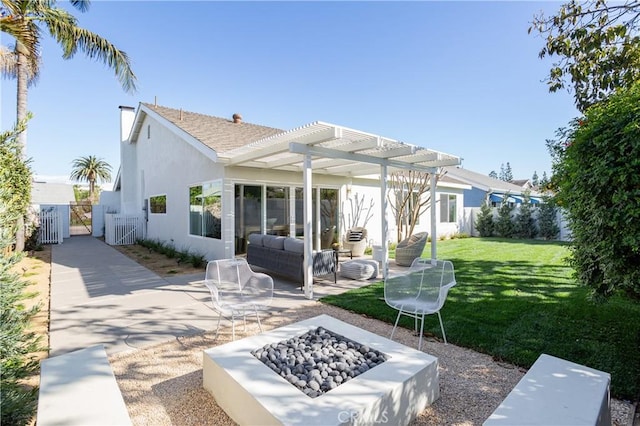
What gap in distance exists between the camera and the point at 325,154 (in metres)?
7.20

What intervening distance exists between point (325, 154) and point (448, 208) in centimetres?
1297

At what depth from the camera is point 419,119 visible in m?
14.4

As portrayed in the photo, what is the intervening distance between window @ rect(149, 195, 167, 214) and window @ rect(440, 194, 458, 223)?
14395 millimetres

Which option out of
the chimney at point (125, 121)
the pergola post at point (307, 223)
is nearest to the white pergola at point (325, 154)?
the pergola post at point (307, 223)

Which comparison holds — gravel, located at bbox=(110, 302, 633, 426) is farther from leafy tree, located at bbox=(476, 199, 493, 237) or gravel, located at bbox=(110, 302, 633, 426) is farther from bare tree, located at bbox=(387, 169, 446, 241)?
leafy tree, located at bbox=(476, 199, 493, 237)

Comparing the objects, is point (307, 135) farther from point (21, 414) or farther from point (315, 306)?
point (21, 414)

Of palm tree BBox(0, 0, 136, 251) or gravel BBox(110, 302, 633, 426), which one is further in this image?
palm tree BBox(0, 0, 136, 251)

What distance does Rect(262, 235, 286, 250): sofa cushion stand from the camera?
306 inches

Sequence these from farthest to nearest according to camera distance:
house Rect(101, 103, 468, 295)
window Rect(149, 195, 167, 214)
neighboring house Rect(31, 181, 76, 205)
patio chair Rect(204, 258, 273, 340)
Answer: neighboring house Rect(31, 181, 76, 205)
window Rect(149, 195, 167, 214)
house Rect(101, 103, 468, 295)
patio chair Rect(204, 258, 273, 340)

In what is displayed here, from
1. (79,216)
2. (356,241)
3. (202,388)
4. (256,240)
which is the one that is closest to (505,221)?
(356,241)

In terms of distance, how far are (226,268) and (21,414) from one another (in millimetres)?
3011

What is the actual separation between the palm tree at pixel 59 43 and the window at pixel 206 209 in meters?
4.61

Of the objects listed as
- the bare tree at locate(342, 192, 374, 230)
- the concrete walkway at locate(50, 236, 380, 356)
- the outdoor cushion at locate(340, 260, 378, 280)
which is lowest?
the concrete walkway at locate(50, 236, 380, 356)

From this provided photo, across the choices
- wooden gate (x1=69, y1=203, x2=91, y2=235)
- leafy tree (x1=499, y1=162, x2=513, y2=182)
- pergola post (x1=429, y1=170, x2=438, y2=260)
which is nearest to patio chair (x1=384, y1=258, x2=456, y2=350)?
pergola post (x1=429, y1=170, x2=438, y2=260)
